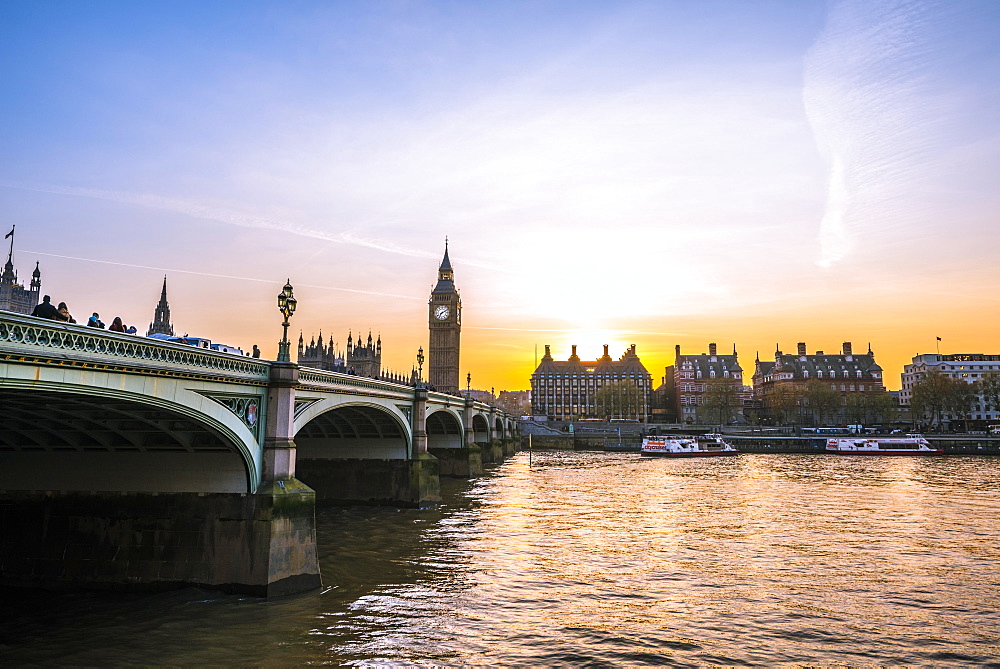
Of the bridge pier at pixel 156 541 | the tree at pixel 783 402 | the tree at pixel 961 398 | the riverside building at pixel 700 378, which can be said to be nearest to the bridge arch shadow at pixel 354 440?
the bridge pier at pixel 156 541

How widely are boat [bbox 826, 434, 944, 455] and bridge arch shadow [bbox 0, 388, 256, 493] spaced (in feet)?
318

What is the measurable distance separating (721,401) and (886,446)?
146 ft

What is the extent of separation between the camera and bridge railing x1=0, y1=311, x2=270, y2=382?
1301 centimetres

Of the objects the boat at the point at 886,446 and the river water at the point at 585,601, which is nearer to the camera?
the river water at the point at 585,601

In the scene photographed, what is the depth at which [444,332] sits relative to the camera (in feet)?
621

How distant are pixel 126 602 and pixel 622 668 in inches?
551

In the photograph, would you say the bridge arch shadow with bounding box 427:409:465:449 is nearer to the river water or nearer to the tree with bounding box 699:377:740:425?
the river water

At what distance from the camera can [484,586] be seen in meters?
21.8

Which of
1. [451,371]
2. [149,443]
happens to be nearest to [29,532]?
[149,443]

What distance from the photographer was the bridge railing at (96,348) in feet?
42.7

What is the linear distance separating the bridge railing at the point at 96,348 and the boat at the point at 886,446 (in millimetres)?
98197

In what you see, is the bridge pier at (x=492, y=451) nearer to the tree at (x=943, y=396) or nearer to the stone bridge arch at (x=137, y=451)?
the stone bridge arch at (x=137, y=451)

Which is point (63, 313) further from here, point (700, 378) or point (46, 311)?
point (700, 378)

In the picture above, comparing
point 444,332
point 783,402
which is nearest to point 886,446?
point 783,402
